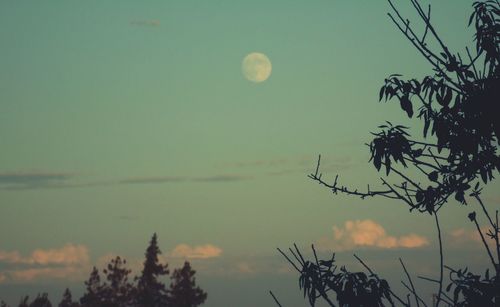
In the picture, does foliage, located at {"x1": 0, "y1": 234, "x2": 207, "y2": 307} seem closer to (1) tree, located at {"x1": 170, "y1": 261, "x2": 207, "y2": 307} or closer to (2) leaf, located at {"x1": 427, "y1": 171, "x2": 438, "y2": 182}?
(1) tree, located at {"x1": 170, "y1": 261, "x2": 207, "y2": 307}

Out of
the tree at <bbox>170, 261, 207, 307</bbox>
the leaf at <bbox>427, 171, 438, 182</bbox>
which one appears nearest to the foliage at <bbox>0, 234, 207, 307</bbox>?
the tree at <bbox>170, 261, 207, 307</bbox>

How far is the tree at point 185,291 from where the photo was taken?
83500mm

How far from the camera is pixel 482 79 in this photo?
6.58 meters

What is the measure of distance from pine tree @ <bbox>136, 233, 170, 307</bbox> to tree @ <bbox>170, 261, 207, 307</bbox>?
1.44 meters

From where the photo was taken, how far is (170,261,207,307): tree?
83500 mm

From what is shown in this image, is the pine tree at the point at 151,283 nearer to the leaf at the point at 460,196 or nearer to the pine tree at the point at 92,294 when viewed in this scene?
the pine tree at the point at 92,294

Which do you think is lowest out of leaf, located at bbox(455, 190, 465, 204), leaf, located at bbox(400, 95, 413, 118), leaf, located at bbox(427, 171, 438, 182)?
leaf, located at bbox(455, 190, 465, 204)

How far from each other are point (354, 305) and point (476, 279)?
1.36 meters

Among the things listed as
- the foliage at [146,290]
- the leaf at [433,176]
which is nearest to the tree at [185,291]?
the foliage at [146,290]

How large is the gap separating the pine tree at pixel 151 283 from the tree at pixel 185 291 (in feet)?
4.71

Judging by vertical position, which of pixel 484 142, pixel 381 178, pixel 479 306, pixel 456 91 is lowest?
pixel 479 306

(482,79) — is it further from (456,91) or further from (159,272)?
(159,272)

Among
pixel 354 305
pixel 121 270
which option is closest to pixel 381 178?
pixel 354 305

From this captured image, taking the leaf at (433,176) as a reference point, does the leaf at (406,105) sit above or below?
above
